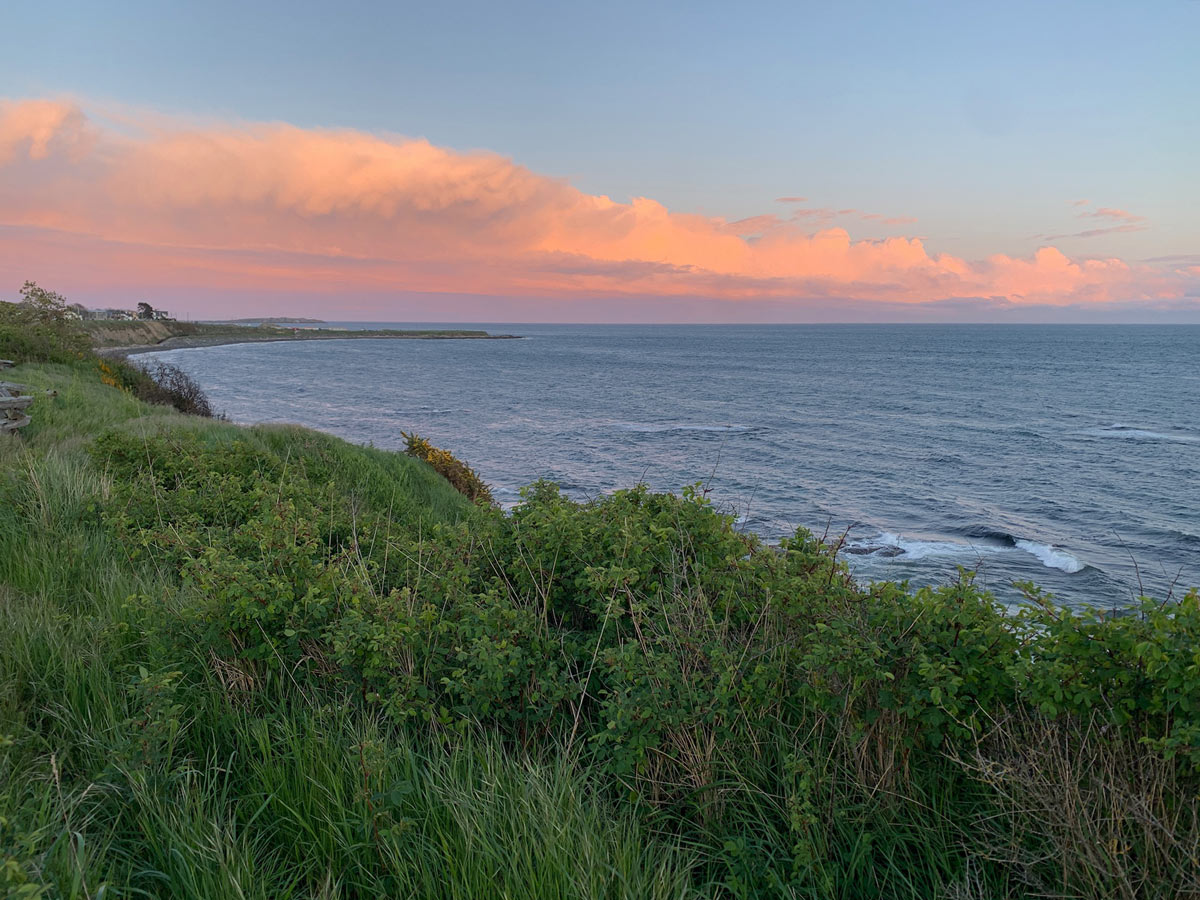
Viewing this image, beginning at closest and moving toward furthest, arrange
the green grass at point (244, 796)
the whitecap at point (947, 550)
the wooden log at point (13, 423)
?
the green grass at point (244, 796) → the wooden log at point (13, 423) → the whitecap at point (947, 550)

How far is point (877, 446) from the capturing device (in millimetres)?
35938

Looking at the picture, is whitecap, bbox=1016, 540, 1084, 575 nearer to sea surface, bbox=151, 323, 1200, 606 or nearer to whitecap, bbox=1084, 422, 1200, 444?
sea surface, bbox=151, 323, 1200, 606

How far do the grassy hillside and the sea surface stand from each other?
90cm

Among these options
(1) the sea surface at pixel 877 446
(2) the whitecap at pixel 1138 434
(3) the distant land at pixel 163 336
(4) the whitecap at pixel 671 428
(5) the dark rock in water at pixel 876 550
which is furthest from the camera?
(3) the distant land at pixel 163 336

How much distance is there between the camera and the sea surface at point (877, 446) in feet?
64.8

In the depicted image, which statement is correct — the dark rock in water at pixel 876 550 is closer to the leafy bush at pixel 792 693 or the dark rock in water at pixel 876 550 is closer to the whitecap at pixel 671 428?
the leafy bush at pixel 792 693

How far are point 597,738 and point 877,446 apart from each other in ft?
115

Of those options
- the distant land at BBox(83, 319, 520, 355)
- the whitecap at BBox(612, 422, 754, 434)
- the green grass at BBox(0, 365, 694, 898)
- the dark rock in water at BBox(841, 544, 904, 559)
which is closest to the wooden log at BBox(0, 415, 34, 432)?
the green grass at BBox(0, 365, 694, 898)

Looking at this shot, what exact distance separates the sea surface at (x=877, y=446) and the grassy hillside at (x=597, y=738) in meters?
0.90

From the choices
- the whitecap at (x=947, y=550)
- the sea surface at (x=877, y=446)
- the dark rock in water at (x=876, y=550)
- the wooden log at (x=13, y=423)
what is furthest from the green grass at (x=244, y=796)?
the whitecap at (x=947, y=550)

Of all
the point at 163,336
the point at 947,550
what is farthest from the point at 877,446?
the point at 163,336

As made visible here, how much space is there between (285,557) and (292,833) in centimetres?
224

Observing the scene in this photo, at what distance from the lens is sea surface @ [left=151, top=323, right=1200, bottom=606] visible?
19.8 metres

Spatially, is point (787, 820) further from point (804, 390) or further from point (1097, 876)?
point (804, 390)
